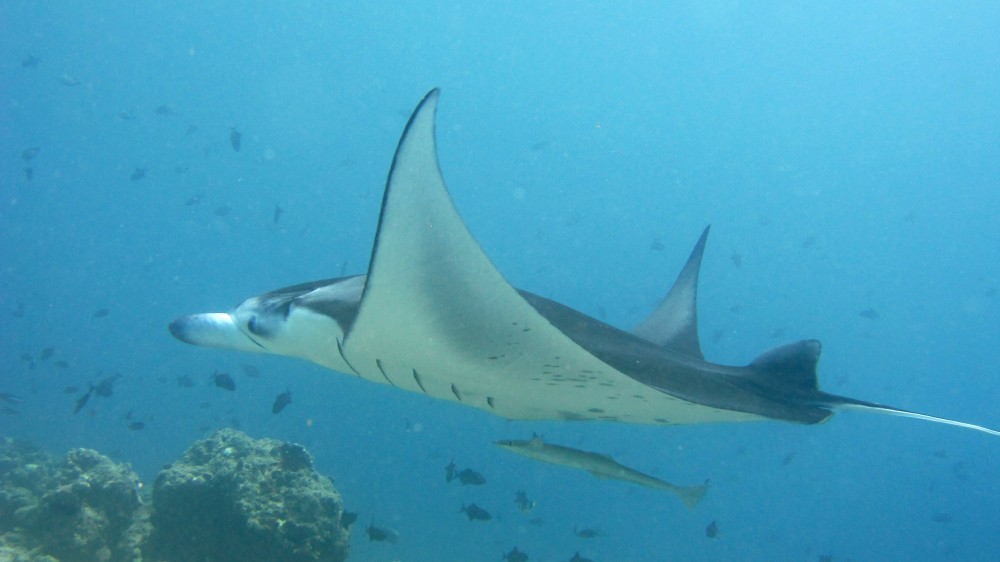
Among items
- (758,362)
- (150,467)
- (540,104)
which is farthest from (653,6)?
(758,362)

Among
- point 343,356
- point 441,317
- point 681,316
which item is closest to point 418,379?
point 343,356

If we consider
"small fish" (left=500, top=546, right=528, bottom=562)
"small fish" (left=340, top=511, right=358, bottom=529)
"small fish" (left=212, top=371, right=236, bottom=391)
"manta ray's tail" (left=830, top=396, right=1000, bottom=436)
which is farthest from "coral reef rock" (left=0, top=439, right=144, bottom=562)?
"manta ray's tail" (left=830, top=396, right=1000, bottom=436)

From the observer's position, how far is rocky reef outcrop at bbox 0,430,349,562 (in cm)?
599

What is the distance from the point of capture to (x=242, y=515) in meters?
6.03

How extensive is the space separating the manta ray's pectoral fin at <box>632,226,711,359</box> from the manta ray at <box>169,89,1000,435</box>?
1550 mm

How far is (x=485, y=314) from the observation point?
244 centimetres

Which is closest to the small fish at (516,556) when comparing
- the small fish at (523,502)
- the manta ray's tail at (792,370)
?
the small fish at (523,502)

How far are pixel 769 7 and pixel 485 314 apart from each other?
5835 cm

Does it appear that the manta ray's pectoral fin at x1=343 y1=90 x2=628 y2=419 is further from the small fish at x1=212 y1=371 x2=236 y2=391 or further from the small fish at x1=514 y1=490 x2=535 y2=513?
the small fish at x1=212 y1=371 x2=236 y2=391

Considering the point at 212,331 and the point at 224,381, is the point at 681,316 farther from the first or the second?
the point at 224,381

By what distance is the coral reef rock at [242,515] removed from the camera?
19.7 ft

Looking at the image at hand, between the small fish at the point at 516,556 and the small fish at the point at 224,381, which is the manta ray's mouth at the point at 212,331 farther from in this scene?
the small fish at the point at 224,381

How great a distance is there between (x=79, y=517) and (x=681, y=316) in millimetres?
6951

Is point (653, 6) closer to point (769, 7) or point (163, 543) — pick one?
point (769, 7)
